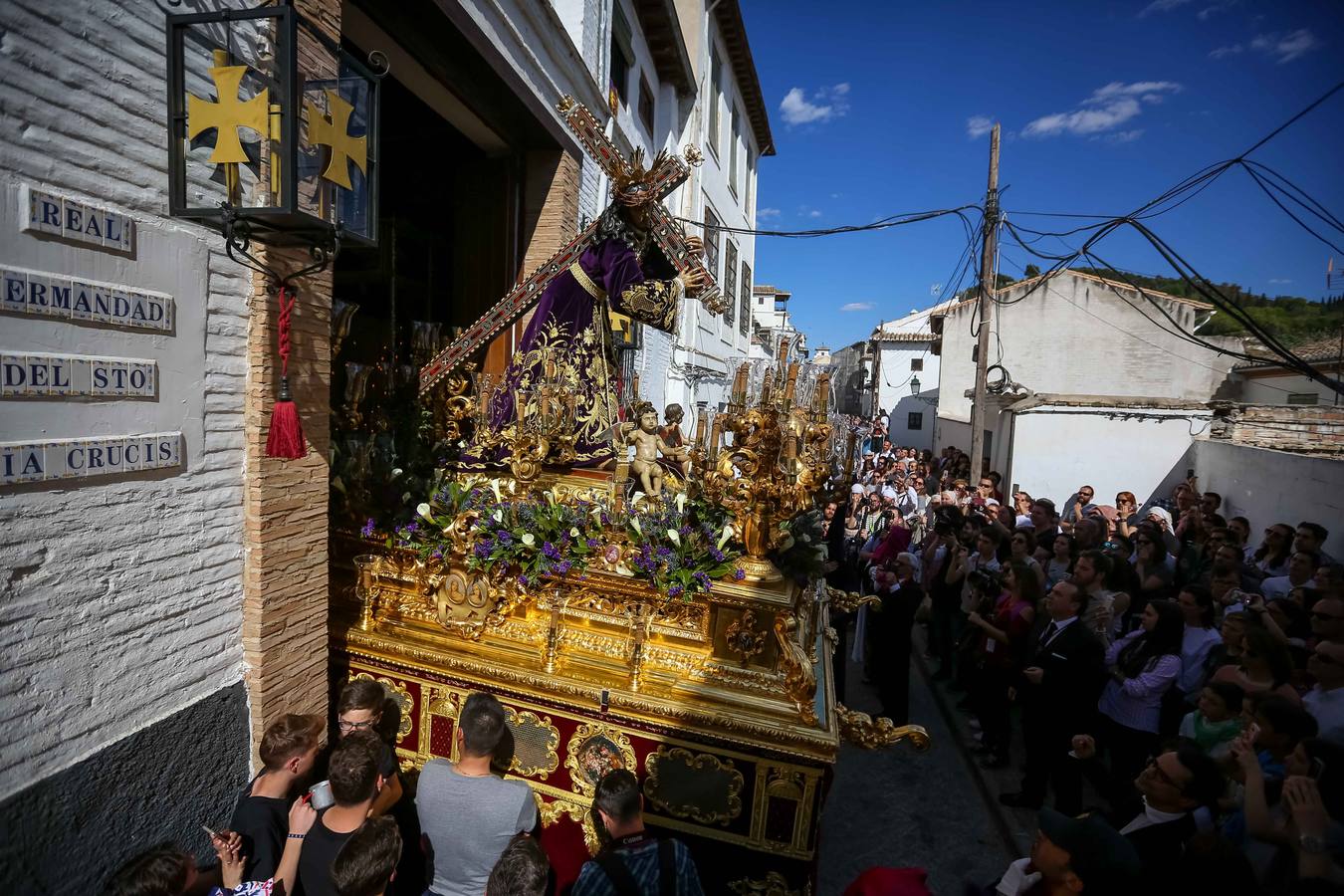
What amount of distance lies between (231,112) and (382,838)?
311cm

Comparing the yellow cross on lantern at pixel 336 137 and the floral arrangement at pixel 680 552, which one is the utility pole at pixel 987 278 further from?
the yellow cross on lantern at pixel 336 137

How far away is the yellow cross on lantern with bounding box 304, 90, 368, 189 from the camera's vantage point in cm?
312

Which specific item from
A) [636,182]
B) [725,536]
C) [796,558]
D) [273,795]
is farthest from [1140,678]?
[273,795]

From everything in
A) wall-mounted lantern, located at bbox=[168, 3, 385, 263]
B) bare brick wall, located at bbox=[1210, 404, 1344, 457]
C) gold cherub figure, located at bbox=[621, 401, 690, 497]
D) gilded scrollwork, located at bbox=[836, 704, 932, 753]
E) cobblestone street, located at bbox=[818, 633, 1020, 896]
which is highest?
wall-mounted lantern, located at bbox=[168, 3, 385, 263]

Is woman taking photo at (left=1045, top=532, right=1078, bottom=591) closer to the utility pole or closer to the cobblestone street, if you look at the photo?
the cobblestone street

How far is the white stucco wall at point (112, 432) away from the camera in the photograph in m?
2.43

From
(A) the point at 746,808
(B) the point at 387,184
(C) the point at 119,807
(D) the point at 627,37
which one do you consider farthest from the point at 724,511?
(D) the point at 627,37

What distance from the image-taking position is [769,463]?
158 inches

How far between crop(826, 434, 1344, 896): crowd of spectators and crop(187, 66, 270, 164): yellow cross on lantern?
3703 mm

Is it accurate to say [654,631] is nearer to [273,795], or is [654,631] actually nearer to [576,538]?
[576,538]

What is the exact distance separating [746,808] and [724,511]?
1769 millimetres

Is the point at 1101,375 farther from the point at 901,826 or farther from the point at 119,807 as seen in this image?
the point at 119,807

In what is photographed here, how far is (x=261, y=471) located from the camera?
3.41 meters

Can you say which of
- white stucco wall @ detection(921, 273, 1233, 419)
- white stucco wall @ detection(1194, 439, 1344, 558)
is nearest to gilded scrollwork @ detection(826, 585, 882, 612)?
white stucco wall @ detection(1194, 439, 1344, 558)
